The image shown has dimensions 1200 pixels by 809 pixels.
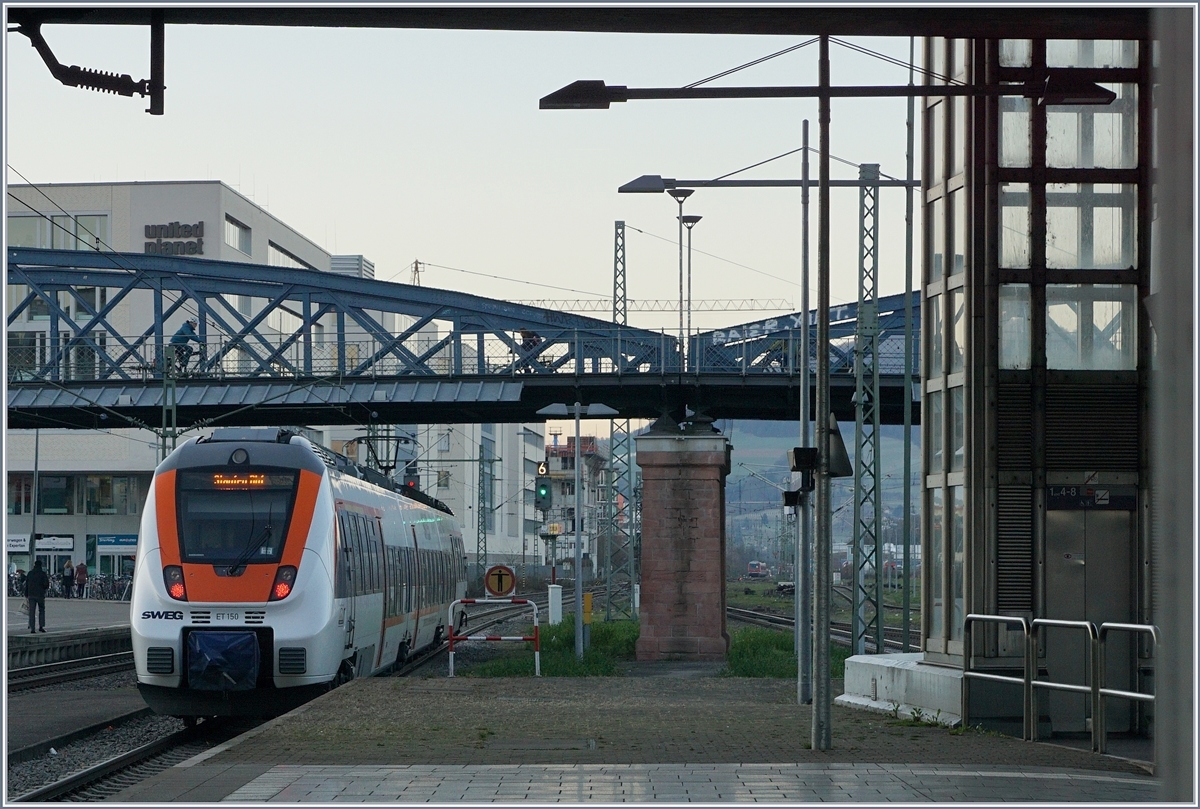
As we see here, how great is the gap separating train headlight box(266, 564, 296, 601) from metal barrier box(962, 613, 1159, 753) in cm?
729

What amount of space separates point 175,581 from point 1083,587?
9.38 metres

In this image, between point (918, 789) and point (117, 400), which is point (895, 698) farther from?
point (117, 400)

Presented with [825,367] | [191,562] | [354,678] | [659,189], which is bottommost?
[354,678]

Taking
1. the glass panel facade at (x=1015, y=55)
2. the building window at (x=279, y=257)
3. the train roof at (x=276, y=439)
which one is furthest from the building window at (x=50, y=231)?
the glass panel facade at (x=1015, y=55)

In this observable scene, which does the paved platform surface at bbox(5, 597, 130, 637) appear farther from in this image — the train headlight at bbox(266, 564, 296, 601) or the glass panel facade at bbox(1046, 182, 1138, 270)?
the glass panel facade at bbox(1046, 182, 1138, 270)

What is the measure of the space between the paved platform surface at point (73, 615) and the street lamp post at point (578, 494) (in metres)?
12.0

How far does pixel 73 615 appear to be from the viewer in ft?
164

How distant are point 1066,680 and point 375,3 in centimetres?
905

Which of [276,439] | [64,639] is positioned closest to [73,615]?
[64,639]

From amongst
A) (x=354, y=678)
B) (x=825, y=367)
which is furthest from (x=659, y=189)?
(x=825, y=367)

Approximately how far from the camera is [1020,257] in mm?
14406

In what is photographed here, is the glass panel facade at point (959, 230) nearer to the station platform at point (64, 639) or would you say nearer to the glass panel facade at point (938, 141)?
the glass panel facade at point (938, 141)

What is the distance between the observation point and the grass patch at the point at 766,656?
2455 cm

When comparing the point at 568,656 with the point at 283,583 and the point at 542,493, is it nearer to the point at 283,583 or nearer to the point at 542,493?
the point at 542,493
